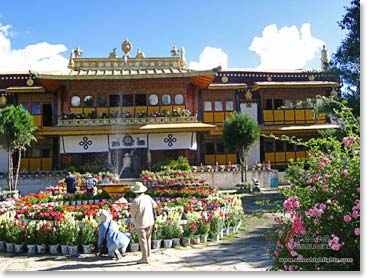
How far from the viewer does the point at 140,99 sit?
2253 centimetres

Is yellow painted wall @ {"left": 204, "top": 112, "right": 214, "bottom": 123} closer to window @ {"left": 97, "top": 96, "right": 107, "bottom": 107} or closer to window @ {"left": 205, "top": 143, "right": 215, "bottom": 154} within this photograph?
window @ {"left": 205, "top": 143, "right": 215, "bottom": 154}

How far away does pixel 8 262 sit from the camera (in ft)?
23.5

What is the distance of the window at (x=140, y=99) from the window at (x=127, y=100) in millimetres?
256

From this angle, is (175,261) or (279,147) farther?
(279,147)

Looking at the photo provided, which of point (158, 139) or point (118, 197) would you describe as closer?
point (118, 197)

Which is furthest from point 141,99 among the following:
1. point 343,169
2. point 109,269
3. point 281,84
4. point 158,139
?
point 343,169

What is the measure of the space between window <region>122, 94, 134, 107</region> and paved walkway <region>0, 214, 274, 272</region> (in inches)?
591

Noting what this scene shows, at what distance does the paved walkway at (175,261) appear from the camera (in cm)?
649

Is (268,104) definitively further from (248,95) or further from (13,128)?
(13,128)

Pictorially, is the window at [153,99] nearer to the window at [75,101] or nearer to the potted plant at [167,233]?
the window at [75,101]

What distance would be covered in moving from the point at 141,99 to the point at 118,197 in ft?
35.3

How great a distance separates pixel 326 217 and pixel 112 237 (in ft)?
12.6

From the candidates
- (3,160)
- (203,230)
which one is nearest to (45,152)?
(3,160)

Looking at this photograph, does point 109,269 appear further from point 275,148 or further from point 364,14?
point 275,148
